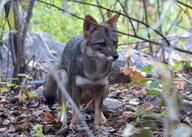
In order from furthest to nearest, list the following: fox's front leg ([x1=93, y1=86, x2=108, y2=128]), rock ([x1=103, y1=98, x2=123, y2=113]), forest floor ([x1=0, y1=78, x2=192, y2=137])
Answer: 1. rock ([x1=103, y1=98, x2=123, y2=113])
2. fox's front leg ([x1=93, y1=86, x2=108, y2=128])
3. forest floor ([x1=0, y1=78, x2=192, y2=137])

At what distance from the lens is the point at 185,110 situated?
5.25 meters

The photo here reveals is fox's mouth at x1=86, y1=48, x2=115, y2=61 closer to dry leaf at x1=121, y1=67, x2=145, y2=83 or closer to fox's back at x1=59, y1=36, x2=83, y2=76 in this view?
fox's back at x1=59, y1=36, x2=83, y2=76

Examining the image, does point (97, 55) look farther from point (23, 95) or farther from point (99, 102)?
point (23, 95)

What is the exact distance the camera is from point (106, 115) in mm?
6012

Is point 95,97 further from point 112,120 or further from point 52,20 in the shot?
point 52,20

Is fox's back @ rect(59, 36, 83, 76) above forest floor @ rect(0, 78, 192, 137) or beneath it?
above

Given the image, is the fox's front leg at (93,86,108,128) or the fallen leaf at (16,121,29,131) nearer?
the fallen leaf at (16,121,29,131)

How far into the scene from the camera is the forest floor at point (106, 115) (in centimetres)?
470

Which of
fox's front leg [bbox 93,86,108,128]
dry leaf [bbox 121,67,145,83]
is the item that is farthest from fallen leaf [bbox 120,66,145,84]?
fox's front leg [bbox 93,86,108,128]

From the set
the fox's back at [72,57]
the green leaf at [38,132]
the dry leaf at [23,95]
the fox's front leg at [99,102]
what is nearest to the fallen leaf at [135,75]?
the fox's front leg at [99,102]

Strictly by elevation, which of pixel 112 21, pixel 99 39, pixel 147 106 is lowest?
pixel 147 106

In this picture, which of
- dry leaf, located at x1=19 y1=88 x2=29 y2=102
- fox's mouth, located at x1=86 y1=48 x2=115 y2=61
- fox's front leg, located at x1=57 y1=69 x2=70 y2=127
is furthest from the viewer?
dry leaf, located at x1=19 y1=88 x2=29 y2=102

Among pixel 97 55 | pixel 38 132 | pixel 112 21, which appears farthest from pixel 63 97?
pixel 38 132

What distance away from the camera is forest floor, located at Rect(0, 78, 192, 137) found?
4.70 metres
